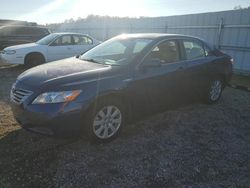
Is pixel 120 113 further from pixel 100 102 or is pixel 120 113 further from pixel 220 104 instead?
pixel 220 104

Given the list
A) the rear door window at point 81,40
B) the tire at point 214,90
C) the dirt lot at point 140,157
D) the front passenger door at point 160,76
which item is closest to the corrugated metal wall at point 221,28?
the rear door window at point 81,40

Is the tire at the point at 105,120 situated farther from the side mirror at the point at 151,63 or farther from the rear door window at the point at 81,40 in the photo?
the rear door window at the point at 81,40

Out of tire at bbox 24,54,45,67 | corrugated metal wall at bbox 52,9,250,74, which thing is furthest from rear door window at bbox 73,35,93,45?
corrugated metal wall at bbox 52,9,250,74

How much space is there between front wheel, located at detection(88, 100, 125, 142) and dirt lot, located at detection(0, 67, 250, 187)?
161mm

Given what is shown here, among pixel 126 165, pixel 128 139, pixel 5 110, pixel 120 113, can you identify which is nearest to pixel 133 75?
pixel 120 113

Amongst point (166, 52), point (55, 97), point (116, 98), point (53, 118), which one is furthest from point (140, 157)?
point (166, 52)

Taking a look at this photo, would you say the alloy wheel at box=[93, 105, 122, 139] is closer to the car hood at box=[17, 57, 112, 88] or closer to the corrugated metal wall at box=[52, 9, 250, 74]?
the car hood at box=[17, 57, 112, 88]

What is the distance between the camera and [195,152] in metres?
3.47

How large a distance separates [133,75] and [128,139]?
1010mm

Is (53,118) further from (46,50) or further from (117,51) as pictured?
(46,50)

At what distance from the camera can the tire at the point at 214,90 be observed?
5.34 m

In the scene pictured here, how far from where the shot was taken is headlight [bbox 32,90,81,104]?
9.98 ft

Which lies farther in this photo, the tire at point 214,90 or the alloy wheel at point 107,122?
the tire at point 214,90

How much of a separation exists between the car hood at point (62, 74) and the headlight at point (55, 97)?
0.48ft
